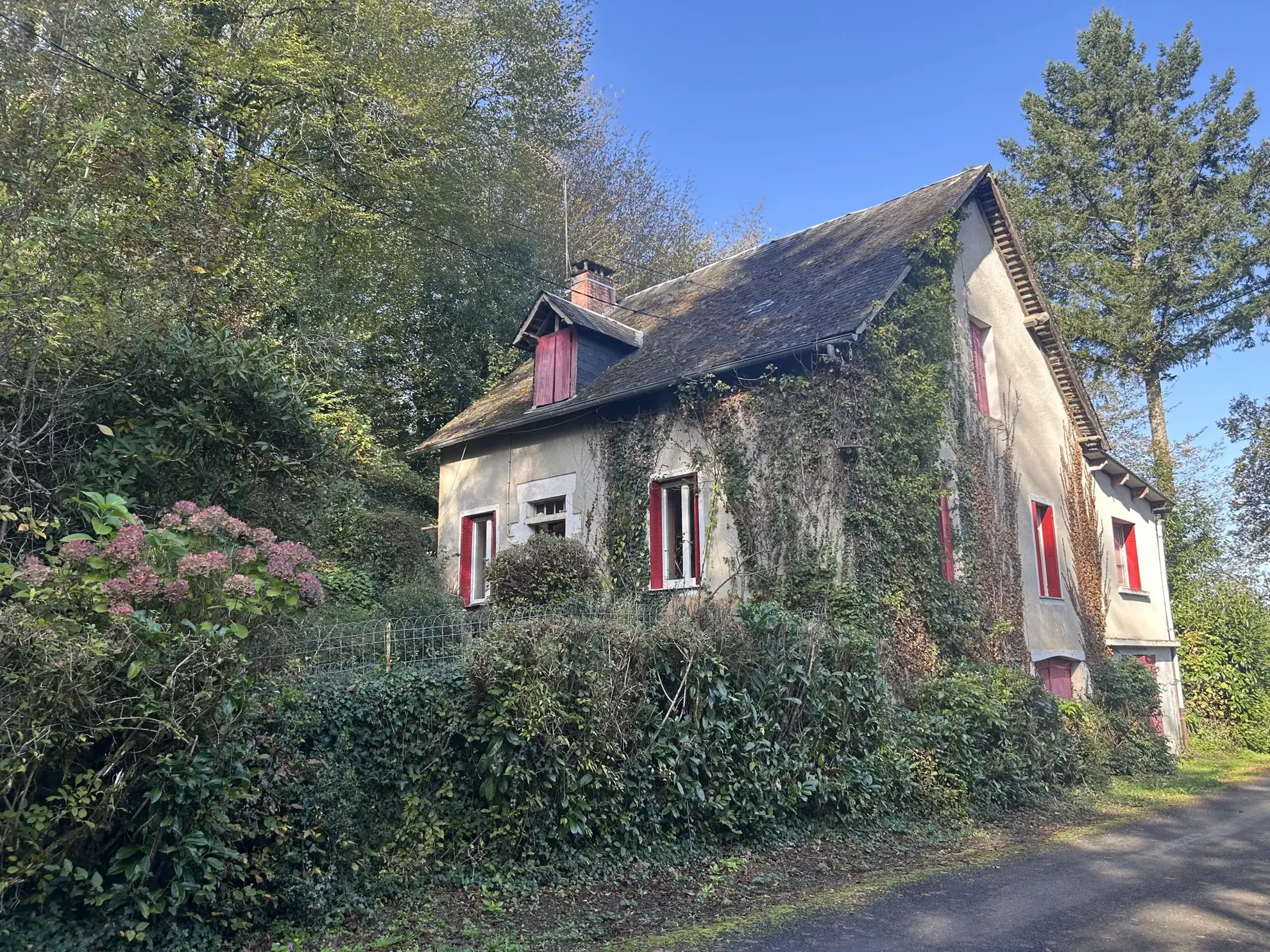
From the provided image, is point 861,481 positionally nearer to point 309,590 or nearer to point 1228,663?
point 309,590

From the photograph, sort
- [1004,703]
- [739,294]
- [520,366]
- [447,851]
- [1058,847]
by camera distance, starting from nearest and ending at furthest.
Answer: [447,851]
[1058,847]
[1004,703]
[739,294]
[520,366]

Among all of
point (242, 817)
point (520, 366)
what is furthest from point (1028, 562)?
point (242, 817)

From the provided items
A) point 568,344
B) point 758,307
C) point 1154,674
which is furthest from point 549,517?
point 1154,674

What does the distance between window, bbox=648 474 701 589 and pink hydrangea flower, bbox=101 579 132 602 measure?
8.59 metres

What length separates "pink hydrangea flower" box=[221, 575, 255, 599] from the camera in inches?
218

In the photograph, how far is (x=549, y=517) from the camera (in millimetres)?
15062

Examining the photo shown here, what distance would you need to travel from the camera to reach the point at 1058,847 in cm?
916

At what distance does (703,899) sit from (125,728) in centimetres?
433

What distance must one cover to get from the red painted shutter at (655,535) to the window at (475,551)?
3810 mm

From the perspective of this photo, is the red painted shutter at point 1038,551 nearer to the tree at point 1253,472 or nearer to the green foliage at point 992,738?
the green foliage at point 992,738

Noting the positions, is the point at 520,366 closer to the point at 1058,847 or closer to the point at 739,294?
the point at 739,294

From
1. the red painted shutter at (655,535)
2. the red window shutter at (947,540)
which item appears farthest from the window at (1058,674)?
the red painted shutter at (655,535)

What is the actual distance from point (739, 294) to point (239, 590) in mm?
12047

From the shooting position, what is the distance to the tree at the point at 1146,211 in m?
24.7
